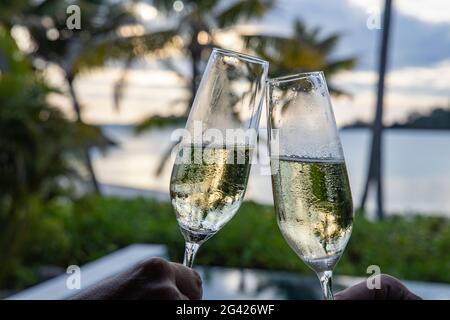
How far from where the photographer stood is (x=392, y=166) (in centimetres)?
2256

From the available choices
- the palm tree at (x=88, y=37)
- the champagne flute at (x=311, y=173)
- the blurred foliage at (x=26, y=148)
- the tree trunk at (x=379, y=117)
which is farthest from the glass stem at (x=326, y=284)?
the tree trunk at (x=379, y=117)

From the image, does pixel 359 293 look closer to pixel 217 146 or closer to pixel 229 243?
pixel 217 146

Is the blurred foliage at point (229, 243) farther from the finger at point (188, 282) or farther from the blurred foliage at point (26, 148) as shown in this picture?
the finger at point (188, 282)

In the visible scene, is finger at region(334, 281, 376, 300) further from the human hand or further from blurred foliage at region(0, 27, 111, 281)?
blurred foliage at region(0, 27, 111, 281)

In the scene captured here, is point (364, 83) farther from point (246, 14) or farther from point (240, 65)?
point (240, 65)

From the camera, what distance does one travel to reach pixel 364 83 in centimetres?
1309

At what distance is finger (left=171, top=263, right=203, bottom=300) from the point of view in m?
0.61

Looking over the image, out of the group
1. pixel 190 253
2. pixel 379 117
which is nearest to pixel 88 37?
pixel 379 117

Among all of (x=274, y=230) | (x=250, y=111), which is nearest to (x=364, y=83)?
(x=274, y=230)

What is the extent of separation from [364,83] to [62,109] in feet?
28.3

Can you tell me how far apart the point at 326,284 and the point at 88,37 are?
1136 cm

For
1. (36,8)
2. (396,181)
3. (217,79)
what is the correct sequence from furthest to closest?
1. (396,181)
2. (36,8)
3. (217,79)

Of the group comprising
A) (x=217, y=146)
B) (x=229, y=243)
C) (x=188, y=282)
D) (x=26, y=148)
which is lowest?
(x=229, y=243)

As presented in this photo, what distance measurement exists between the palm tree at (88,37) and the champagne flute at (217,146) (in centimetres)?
726
